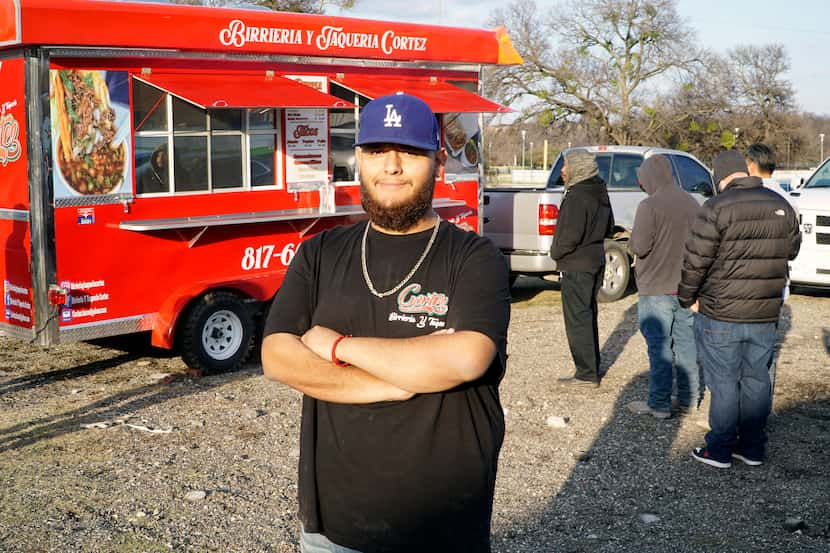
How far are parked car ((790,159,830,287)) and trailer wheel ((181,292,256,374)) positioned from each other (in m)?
7.72

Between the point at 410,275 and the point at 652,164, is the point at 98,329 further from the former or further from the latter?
the point at 410,275

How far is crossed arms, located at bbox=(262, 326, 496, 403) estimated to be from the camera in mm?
2570

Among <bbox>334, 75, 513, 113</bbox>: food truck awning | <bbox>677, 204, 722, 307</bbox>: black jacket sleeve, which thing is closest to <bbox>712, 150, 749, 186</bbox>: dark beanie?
<bbox>677, 204, 722, 307</bbox>: black jacket sleeve

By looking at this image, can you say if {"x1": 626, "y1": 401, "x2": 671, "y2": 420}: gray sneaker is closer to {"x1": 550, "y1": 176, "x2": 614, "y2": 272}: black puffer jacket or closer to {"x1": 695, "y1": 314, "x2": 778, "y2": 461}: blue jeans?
{"x1": 695, "y1": 314, "x2": 778, "y2": 461}: blue jeans

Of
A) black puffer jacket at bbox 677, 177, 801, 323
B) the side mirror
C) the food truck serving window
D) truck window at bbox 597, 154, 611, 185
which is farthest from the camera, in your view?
the side mirror

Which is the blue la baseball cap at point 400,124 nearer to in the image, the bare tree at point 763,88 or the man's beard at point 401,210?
the man's beard at point 401,210

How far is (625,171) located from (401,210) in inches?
436

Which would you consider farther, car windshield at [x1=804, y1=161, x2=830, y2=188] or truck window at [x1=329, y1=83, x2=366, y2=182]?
car windshield at [x1=804, y1=161, x2=830, y2=188]

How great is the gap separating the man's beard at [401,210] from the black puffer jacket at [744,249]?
361 centimetres

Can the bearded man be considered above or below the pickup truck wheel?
above

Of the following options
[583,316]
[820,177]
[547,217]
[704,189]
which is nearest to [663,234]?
[583,316]

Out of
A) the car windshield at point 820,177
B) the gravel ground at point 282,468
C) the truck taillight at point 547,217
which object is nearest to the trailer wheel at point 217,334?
the gravel ground at point 282,468

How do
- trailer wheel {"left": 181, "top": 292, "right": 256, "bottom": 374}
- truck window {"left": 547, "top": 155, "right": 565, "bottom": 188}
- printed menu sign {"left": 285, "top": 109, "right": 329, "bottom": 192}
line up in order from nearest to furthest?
trailer wheel {"left": 181, "top": 292, "right": 256, "bottom": 374} → printed menu sign {"left": 285, "top": 109, "right": 329, "bottom": 192} → truck window {"left": 547, "top": 155, "right": 565, "bottom": 188}

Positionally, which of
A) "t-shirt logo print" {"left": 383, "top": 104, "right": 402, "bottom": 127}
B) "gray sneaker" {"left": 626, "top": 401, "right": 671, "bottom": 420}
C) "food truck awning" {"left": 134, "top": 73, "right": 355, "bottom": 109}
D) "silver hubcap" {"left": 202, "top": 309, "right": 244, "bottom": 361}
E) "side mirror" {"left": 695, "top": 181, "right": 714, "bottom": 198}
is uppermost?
"food truck awning" {"left": 134, "top": 73, "right": 355, "bottom": 109}
